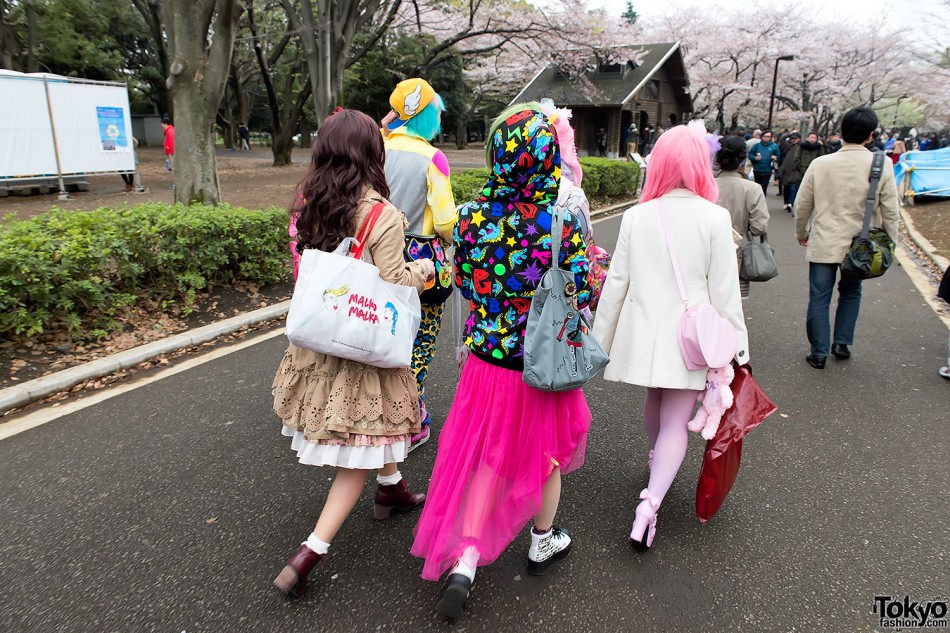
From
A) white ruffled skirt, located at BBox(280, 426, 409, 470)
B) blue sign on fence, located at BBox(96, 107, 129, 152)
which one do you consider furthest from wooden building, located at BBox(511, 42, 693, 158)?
white ruffled skirt, located at BBox(280, 426, 409, 470)

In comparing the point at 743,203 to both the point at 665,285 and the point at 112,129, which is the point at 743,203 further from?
the point at 112,129

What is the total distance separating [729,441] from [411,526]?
1445 millimetres

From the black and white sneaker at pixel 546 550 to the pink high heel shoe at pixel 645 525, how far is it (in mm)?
304

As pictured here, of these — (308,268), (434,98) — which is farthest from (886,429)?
(308,268)

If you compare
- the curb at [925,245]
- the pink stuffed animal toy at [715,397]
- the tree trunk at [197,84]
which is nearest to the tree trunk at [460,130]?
the curb at [925,245]

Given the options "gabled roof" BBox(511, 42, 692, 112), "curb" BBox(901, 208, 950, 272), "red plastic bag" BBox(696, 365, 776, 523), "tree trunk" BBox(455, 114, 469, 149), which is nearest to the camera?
"red plastic bag" BBox(696, 365, 776, 523)

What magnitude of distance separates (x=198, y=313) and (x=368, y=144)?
3904 mm

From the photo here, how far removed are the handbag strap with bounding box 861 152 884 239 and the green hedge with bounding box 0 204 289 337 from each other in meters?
5.16

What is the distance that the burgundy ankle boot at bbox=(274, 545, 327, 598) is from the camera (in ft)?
7.28

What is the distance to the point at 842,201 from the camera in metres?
4.51

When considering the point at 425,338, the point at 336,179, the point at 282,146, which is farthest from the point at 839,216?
the point at 282,146

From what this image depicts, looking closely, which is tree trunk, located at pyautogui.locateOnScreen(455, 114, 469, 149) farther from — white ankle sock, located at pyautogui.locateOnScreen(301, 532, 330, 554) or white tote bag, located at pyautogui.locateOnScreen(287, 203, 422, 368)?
white ankle sock, located at pyautogui.locateOnScreen(301, 532, 330, 554)

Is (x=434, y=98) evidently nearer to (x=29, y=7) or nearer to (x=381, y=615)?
(x=381, y=615)

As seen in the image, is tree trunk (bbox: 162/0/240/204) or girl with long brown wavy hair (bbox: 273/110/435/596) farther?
tree trunk (bbox: 162/0/240/204)
